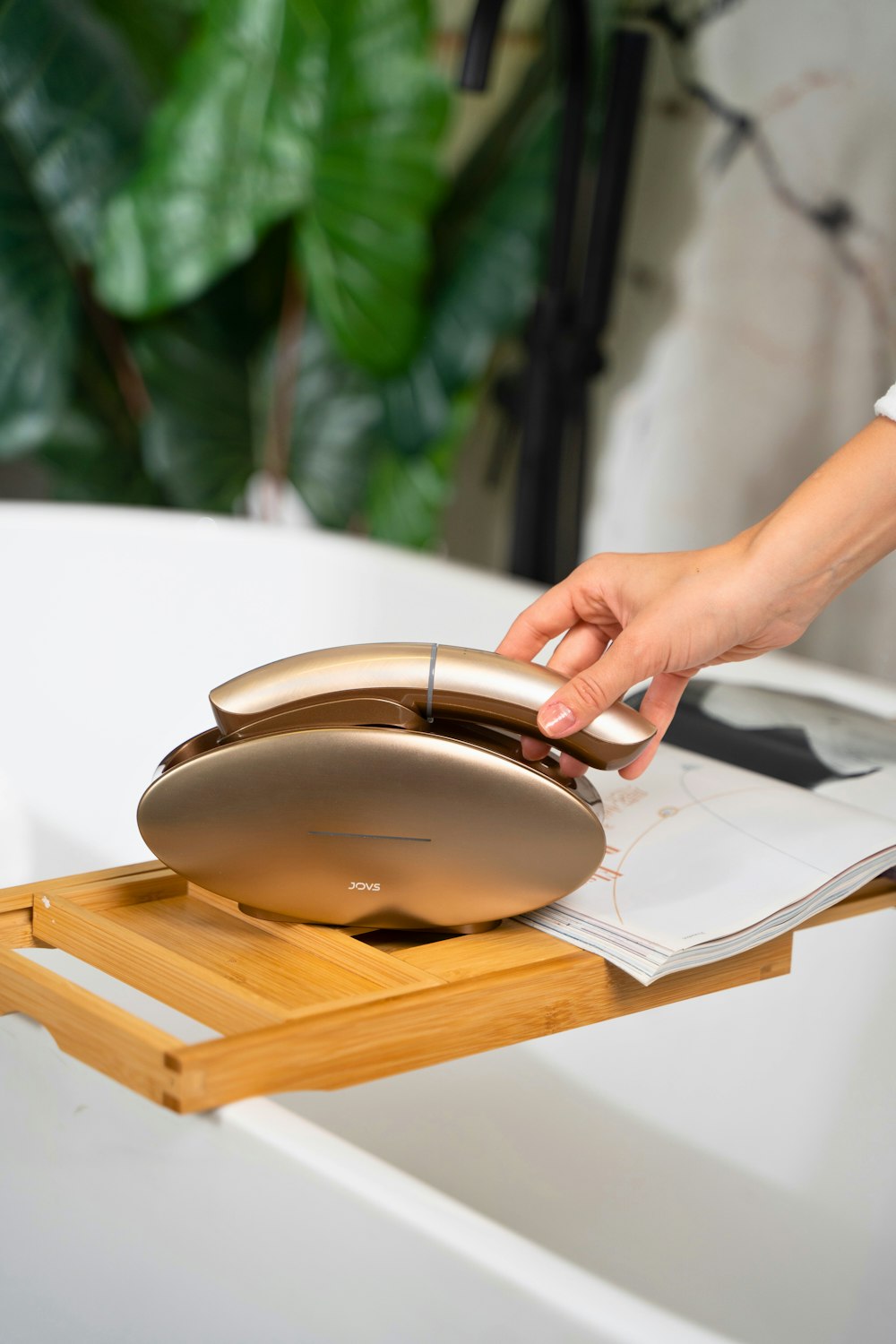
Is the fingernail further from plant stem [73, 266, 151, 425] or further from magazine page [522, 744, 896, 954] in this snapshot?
plant stem [73, 266, 151, 425]

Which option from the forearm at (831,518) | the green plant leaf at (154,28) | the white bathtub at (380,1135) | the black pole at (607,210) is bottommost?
the white bathtub at (380,1135)

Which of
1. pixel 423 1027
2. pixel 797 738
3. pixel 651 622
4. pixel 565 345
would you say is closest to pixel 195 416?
pixel 565 345

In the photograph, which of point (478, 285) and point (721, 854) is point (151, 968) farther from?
point (478, 285)

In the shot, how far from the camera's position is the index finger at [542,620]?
706 millimetres

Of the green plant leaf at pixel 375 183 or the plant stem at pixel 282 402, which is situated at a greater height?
the green plant leaf at pixel 375 183

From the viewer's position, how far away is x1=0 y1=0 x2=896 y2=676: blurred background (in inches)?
58.3

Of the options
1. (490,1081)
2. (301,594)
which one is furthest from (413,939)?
(301,594)

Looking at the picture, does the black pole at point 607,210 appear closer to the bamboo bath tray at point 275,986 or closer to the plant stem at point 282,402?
the plant stem at point 282,402

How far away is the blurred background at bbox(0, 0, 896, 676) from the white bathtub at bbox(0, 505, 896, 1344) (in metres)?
0.39

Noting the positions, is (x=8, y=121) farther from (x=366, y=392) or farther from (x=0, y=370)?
(x=366, y=392)

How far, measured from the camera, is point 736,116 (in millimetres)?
1535

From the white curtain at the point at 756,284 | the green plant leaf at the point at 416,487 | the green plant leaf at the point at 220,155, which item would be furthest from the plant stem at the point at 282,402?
the white curtain at the point at 756,284

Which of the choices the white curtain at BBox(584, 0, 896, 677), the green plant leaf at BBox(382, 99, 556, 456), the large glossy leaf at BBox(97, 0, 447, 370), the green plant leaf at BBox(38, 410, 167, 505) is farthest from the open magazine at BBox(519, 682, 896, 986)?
the green plant leaf at BBox(38, 410, 167, 505)

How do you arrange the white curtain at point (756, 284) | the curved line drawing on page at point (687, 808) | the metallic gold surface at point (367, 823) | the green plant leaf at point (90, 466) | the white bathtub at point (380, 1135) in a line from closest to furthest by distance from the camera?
the white bathtub at point (380, 1135)
the metallic gold surface at point (367, 823)
the curved line drawing on page at point (687, 808)
the white curtain at point (756, 284)
the green plant leaf at point (90, 466)
